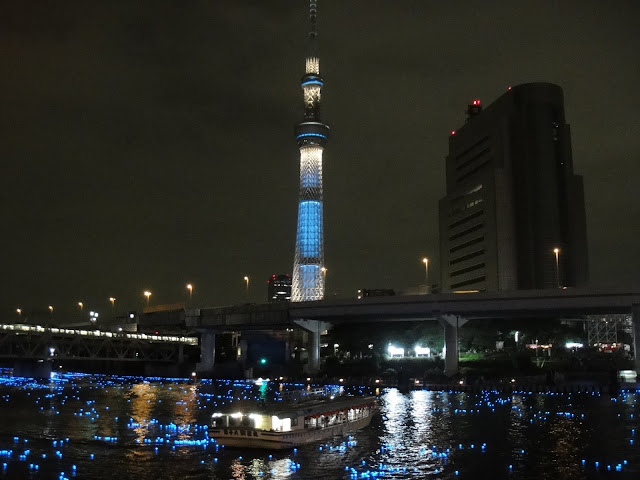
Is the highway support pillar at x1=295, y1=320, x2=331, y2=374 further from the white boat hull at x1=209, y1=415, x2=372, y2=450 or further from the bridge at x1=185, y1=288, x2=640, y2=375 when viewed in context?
the white boat hull at x1=209, y1=415, x2=372, y2=450

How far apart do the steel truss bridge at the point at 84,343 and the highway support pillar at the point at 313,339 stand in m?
38.6

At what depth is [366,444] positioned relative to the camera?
49.9 metres

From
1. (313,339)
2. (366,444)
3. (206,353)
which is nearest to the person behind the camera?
(366,444)

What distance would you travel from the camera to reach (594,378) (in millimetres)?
96250

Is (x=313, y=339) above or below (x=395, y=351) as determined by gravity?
above

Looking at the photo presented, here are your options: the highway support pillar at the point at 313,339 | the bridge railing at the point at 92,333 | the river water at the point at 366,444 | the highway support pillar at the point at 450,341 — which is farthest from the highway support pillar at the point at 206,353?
the river water at the point at 366,444

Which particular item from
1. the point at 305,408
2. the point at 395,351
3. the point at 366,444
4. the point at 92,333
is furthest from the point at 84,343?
the point at 366,444

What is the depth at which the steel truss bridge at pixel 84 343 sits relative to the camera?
125 meters

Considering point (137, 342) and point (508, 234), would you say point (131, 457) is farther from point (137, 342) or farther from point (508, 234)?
point (508, 234)

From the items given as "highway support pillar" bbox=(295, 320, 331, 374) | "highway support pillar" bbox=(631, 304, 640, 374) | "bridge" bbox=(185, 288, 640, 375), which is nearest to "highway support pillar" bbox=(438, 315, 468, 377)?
"bridge" bbox=(185, 288, 640, 375)

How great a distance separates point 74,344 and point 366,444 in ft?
354

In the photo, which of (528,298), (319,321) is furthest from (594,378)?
(319,321)

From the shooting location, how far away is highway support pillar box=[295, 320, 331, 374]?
126625mm

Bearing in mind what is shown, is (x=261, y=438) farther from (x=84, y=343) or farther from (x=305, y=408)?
(x=84, y=343)
